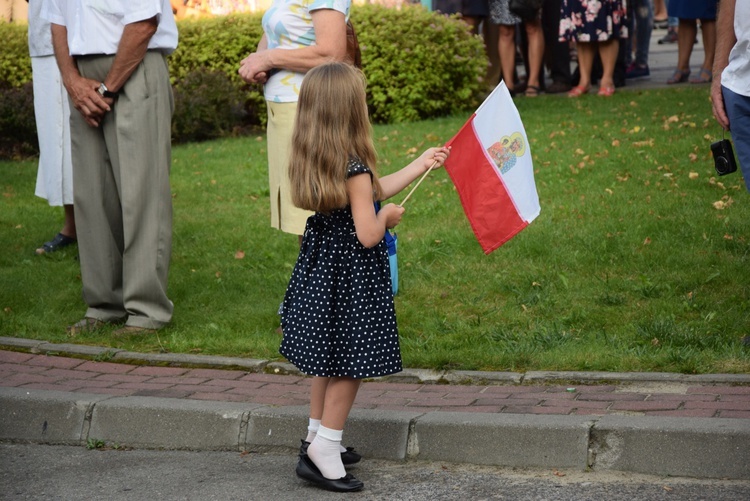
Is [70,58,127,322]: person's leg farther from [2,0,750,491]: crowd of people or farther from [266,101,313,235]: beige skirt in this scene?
[266,101,313,235]: beige skirt

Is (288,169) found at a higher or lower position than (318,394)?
higher

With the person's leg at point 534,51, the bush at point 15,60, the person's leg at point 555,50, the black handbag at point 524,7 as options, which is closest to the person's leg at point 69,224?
the bush at point 15,60

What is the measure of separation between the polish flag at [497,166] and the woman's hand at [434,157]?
0.13 metres

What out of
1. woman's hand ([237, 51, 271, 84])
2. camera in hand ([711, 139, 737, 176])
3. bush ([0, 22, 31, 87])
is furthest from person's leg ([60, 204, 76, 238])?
bush ([0, 22, 31, 87])

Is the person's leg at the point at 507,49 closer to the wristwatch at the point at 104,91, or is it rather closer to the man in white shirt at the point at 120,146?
the man in white shirt at the point at 120,146

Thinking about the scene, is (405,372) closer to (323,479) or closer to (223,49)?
(323,479)

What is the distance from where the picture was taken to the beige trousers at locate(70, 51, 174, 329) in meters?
6.07

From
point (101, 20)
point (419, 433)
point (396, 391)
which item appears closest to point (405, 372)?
point (396, 391)

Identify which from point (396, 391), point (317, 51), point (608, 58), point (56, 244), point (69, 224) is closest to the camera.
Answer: point (396, 391)

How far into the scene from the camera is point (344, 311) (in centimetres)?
429

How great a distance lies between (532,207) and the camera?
484cm

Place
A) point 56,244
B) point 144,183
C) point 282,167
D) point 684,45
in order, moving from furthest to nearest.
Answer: point 684,45 < point 56,244 < point 144,183 < point 282,167

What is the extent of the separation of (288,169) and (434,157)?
582 mm

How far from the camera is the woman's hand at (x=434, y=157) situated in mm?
4535
